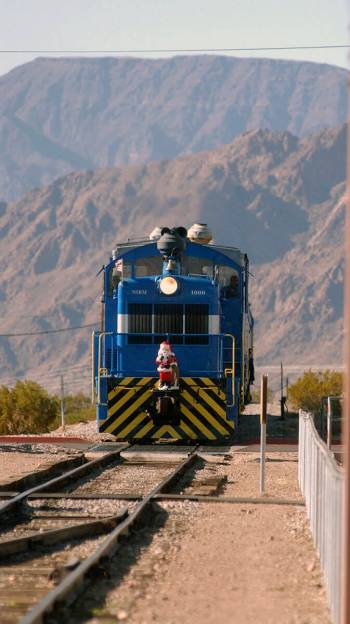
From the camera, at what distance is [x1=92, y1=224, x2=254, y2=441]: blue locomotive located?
75.8 feet

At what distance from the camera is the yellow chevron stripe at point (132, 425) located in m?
23.2

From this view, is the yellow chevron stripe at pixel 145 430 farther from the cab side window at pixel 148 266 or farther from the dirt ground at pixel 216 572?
the dirt ground at pixel 216 572

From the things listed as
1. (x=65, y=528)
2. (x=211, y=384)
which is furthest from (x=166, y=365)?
(x=65, y=528)

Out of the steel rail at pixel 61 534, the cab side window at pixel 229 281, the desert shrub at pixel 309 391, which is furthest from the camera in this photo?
the desert shrub at pixel 309 391

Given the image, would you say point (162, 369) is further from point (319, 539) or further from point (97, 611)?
point (97, 611)

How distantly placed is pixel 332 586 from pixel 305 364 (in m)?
168

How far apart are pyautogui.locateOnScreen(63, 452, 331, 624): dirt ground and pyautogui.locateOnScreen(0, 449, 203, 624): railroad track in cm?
21

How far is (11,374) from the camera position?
19788cm

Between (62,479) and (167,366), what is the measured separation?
20.4 ft

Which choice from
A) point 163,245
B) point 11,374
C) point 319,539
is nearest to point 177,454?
point 163,245

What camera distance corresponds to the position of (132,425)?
2333cm

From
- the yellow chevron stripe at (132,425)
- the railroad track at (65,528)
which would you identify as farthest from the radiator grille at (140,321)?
the railroad track at (65,528)

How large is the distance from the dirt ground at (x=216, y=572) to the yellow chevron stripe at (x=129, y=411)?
27.8 ft

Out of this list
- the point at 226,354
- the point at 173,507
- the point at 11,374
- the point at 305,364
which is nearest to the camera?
the point at 173,507
